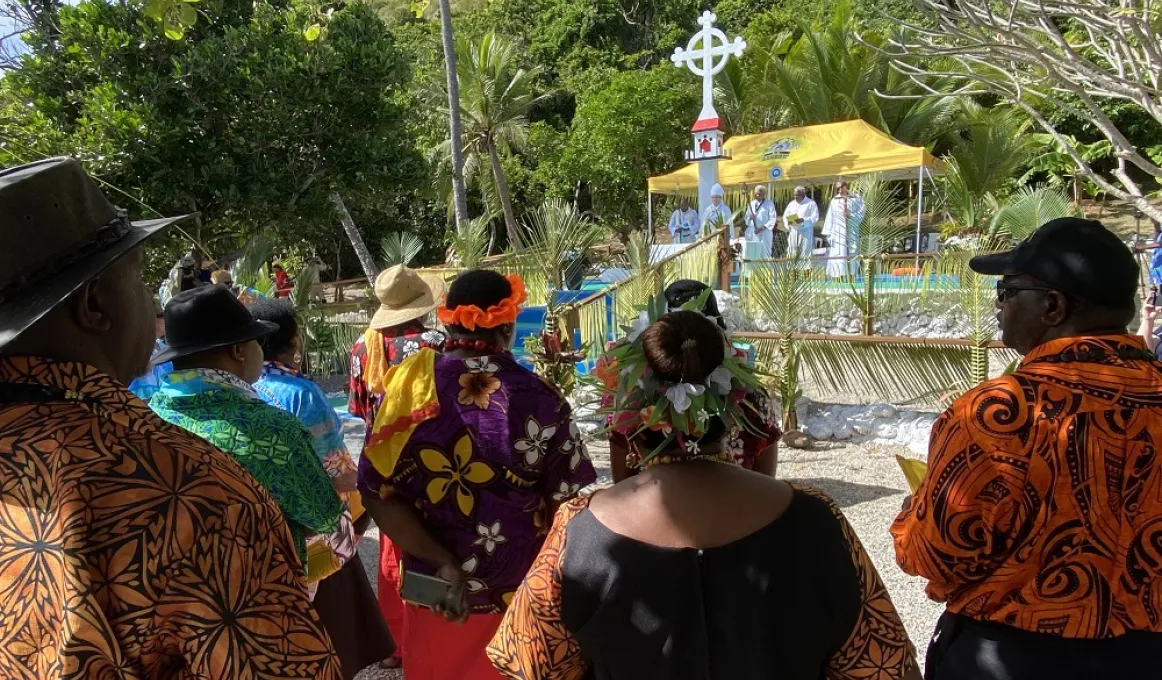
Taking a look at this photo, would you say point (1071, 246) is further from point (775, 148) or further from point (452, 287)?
point (775, 148)

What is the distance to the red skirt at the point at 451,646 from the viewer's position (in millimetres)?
2434

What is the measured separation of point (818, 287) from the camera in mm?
7016

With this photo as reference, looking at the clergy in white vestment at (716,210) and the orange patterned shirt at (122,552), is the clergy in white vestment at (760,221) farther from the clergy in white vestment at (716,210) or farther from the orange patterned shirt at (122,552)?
the orange patterned shirt at (122,552)

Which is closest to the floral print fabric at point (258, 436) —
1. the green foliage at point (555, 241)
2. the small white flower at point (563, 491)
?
the small white flower at point (563, 491)

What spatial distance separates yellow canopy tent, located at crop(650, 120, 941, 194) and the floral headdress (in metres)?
15.5

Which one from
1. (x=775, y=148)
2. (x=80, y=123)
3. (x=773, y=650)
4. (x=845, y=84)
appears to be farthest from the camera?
(x=845, y=84)

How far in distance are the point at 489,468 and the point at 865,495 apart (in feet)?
13.0

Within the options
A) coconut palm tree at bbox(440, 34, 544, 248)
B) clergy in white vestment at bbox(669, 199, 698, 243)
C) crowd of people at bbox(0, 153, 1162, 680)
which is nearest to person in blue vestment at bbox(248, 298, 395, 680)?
crowd of people at bbox(0, 153, 1162, 680)

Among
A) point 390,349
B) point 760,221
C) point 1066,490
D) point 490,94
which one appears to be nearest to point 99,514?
point 1066,490

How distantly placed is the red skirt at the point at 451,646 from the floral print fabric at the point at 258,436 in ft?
1.61

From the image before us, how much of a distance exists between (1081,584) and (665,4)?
29.4 metres

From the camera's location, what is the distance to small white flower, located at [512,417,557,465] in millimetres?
2264

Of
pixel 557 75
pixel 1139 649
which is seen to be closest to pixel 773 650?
pixel 1139 649

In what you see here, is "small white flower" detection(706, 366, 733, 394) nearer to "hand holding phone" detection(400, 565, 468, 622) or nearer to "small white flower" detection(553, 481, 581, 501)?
"small white flower" detection(553, 481, 581, 501)
